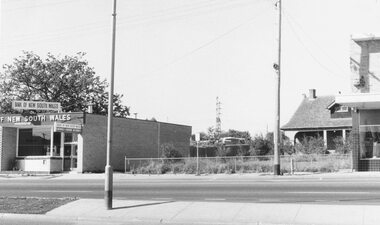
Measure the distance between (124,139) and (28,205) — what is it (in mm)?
26676

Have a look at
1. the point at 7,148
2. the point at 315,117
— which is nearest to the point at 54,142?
the point at 7,148

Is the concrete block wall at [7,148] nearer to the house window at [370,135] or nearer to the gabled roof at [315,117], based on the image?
the house window at [370,135]

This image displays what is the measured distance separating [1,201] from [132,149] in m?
26.8

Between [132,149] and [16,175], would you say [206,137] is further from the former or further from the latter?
[16,175]

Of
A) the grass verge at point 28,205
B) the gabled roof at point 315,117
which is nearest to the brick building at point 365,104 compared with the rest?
the grass verge at point 28,205

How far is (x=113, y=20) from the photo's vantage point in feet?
47.0

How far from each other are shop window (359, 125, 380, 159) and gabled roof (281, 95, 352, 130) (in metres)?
21.1

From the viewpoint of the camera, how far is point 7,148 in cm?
3891

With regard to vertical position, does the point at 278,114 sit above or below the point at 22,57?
below

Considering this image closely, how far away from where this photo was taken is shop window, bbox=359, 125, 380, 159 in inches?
1131

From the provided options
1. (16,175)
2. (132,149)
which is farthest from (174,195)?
(132,149)

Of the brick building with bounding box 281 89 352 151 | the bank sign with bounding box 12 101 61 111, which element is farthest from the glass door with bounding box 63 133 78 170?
the brick building with bounding box 281 89 352 151

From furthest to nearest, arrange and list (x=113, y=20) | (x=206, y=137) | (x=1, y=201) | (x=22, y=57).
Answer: (x=206, y=137)
(x=22, y=57)
(x=1, y=201)
(x=113, y=20)

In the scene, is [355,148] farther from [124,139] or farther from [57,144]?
[57,144]
